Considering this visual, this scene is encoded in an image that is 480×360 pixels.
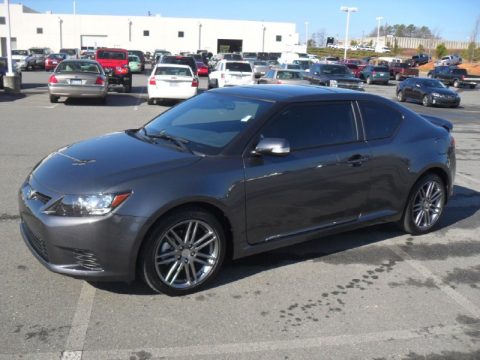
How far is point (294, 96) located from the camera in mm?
4711

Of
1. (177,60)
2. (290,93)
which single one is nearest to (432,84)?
(177,60)

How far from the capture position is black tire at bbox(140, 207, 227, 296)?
3795mm

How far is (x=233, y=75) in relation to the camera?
23672 mm

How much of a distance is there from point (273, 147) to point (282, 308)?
4.18ft

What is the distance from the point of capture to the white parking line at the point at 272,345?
126 inches

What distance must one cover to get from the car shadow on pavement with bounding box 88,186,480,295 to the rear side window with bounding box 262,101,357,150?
111 centimetres

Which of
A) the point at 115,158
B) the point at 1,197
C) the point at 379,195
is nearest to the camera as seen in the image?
the point at 115,158

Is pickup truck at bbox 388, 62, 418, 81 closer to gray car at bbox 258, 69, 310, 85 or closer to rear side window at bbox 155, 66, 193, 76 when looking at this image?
gray car at bbox 258, 69, 310, 85

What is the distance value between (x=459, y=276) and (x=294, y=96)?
89.2 inches

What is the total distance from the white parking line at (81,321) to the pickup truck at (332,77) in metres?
21.3

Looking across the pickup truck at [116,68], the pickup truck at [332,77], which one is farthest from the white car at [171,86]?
the pickup truck at [332,77]

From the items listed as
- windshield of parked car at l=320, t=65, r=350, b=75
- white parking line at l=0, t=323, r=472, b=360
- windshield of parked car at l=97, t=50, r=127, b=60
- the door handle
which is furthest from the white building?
white parking line at l=0, t=323, r=472, b=360

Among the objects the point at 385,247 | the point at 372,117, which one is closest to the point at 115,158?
the point at 372,117

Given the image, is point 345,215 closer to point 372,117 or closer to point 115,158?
point 372,117
